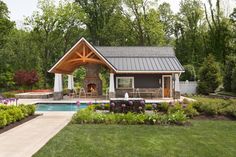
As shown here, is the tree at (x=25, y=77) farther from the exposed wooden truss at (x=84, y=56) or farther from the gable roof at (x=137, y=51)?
the exposed wooden truss at (x=84, y=56)

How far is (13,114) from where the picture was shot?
10711 millimetres

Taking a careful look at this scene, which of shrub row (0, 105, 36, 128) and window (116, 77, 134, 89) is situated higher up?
window (116, 77, 134, 89)

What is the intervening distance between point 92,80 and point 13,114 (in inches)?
538

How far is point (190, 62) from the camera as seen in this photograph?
38.3 m

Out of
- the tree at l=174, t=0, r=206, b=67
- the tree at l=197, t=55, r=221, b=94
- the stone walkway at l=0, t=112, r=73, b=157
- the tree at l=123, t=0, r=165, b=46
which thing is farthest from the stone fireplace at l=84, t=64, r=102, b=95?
the tree at l=174, t=0, r=206, b=67

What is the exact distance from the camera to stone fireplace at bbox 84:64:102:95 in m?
24.2

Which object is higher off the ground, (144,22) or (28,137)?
(144,22)

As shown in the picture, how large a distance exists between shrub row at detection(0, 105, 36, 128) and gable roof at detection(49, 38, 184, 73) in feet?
29.6

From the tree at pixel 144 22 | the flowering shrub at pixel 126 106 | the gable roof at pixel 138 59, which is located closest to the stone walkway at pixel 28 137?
the flowering shrub at pixel 126 106

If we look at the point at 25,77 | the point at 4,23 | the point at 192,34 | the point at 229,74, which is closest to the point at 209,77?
the point at 229,74

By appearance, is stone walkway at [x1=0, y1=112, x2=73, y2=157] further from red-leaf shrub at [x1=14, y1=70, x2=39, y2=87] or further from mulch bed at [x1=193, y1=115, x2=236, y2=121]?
red-leaf shrub at [x1=14, y1=70, x2=39, y2=87]

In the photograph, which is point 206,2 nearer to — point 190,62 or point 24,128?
point 190,62

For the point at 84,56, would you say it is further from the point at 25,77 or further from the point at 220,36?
the point at 220,36

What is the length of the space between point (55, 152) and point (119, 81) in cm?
1751
